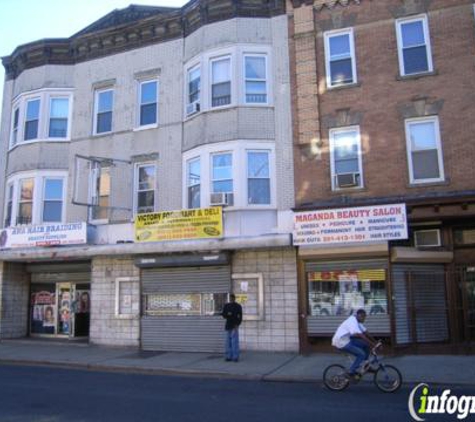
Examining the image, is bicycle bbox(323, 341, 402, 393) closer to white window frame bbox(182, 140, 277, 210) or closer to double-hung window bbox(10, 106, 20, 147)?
white window frame bbox(182, 140, 277, 210)

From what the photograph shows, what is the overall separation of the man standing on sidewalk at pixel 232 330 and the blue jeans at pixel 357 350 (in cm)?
460

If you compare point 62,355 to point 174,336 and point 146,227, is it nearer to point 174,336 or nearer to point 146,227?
point 174,336

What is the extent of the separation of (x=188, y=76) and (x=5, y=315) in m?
11.0

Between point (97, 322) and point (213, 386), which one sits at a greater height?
point (97, 322)

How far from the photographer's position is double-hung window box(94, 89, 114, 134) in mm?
19562

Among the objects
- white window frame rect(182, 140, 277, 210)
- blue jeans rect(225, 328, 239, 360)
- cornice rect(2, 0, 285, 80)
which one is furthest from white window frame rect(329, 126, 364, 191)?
blue jeans rect(225, 328, 239, 360)

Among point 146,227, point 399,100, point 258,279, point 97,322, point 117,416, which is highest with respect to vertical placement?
point 399,100

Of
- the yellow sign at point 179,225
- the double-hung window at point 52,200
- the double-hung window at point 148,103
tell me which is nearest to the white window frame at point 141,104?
the double-hung window at point 148,103

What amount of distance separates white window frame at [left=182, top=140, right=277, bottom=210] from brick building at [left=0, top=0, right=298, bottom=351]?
0.14 ft

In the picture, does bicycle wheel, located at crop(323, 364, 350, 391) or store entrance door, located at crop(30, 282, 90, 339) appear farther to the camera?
store entrance door, located at crop(30, 282, 90, 339)

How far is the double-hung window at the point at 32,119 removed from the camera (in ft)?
66.0

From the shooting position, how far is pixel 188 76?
18.2 meters

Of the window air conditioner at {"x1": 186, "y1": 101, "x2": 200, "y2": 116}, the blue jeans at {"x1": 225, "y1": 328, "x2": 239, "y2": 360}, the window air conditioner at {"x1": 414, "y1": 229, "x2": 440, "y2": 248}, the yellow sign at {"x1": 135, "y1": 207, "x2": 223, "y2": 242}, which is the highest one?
the window air conditioner at {"x1": 186, "y1": 101, "x2": 200, "y2": 116}

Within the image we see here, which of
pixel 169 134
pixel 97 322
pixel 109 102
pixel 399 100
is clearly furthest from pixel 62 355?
pixel 399 100
